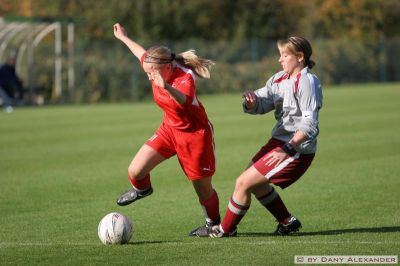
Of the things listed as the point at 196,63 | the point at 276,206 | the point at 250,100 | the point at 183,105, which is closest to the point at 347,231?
the point at 276,206

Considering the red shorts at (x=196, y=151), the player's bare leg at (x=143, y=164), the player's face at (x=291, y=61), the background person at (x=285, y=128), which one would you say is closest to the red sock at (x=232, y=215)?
the background person at (x=285, y=128)

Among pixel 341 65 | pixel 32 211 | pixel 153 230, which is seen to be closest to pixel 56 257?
pixel 153 230

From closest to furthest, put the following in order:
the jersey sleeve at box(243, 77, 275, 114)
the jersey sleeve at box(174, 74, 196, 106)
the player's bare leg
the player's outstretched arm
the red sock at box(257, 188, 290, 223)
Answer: the jersey sleeve at box(174, 74, 196, 106) → the jersey sleeve at box(243, 77, 275, 114) → the red sock at box(257, 188, 290, 223) → the player's bare leg → the player's outstretched arm

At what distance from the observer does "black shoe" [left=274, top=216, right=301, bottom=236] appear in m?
8.10

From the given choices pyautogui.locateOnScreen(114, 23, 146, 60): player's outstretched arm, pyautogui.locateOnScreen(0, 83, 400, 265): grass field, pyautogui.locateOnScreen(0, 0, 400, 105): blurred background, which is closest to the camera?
pyautogui.locateOnScreen(0, 83, 400, 265): grass field

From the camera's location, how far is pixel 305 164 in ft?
25.4

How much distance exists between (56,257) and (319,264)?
221 cm

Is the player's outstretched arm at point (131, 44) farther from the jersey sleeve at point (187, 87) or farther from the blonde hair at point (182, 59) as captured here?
the jersey sleeve at point (187, 87)

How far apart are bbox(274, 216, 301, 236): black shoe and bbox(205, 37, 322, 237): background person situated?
29 centimetres

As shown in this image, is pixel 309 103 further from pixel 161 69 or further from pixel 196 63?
pixel 161 69

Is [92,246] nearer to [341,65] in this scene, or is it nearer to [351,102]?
[351,102]

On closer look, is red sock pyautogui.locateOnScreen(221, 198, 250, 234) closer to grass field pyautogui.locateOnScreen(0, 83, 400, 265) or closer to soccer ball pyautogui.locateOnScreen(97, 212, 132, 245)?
grass field pyautogui.locateOnScreen(0, 83, 400, 265)

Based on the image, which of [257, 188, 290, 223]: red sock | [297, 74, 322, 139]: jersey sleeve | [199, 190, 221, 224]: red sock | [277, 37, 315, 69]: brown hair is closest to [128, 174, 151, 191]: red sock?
[199, 190, 221, 224]: red sock

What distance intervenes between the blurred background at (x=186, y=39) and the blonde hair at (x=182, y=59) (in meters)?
23.2
